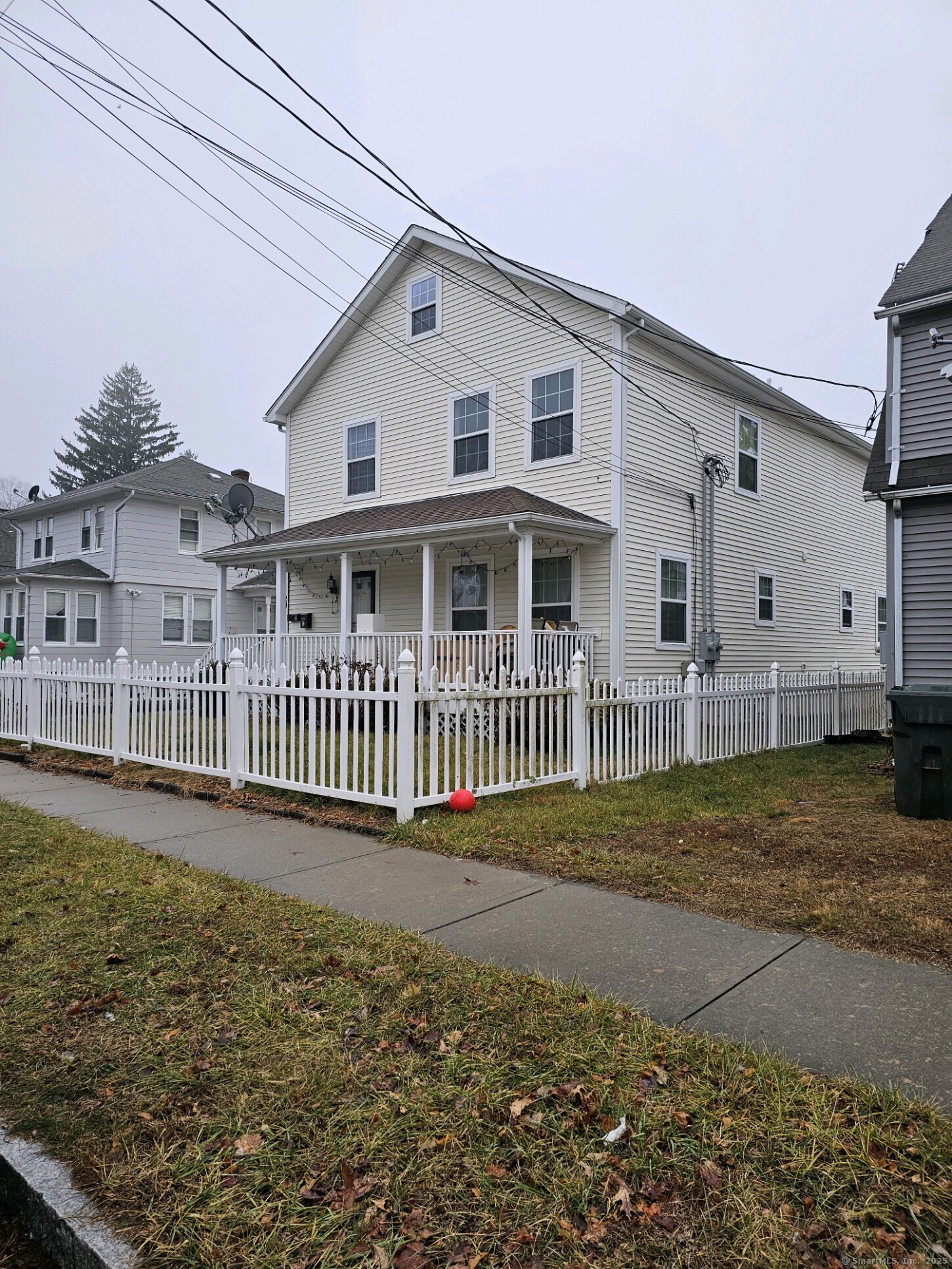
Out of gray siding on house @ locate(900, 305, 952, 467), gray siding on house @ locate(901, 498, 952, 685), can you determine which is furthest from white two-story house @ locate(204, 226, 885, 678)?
gray siding on house @ locate(901, 498, 952, 685)

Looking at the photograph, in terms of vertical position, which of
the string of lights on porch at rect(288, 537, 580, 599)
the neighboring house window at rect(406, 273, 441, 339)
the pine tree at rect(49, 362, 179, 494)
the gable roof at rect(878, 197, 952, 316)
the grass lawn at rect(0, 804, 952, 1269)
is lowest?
the grass lawn at rect(0, 804, 952, 1269)

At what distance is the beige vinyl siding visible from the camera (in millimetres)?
13266

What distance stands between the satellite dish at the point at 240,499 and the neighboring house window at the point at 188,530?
6.79 metres

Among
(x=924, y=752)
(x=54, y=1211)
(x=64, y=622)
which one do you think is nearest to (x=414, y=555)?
(x=924, y=752)

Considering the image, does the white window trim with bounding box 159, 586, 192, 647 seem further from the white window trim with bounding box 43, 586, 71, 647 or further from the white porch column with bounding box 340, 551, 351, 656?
the white porch column with bounding box 340, 551, 351, 656

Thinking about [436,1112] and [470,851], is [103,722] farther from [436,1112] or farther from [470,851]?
[436,1112]

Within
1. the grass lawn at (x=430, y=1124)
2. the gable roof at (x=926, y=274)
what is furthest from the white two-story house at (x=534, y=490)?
the grass lawn at (x=430, y=1124)

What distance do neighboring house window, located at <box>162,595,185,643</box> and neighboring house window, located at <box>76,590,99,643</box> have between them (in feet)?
6.16

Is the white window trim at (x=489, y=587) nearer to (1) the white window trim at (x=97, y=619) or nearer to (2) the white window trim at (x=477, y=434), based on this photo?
(2) the white window trim at (x=477, y=434)

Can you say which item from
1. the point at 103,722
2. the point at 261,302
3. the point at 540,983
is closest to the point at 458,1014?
the point at 540,983

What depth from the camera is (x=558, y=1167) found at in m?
2.18

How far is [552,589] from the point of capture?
13.6 metres

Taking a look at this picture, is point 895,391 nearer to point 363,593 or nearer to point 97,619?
point 363,593

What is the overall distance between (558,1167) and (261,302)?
80.7 ft
